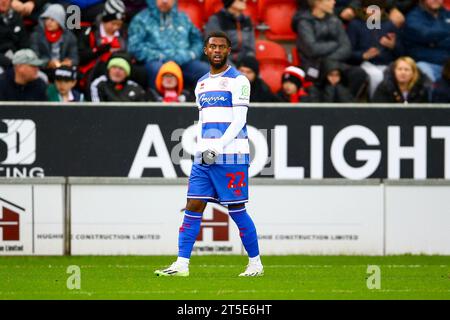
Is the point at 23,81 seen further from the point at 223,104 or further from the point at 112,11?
the point at 223,104

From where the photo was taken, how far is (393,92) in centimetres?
1570

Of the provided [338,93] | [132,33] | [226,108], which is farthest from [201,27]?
[226,108]

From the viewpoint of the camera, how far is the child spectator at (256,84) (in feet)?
51.3

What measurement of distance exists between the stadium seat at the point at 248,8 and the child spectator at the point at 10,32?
2.86 meters

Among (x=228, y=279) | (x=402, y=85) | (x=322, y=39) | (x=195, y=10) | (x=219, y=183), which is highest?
(x=195, y=10)

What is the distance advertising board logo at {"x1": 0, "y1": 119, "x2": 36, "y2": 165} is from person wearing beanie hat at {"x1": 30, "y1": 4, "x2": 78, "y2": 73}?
1.77 m

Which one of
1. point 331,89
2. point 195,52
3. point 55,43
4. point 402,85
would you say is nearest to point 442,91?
point 402,85

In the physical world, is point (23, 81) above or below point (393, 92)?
above

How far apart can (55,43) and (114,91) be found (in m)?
1.37

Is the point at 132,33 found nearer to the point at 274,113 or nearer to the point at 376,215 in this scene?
the point at 274,113

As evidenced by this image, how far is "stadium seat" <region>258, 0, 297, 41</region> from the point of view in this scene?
17.4m

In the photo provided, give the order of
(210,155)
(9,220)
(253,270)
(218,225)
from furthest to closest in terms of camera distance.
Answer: (218,225), (9,220), (253,270), (210,155)

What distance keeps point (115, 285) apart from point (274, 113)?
499 cm

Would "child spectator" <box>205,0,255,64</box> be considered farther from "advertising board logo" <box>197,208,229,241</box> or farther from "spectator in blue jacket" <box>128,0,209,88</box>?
"advertising board logo" <box>197,208,229,241</box>
